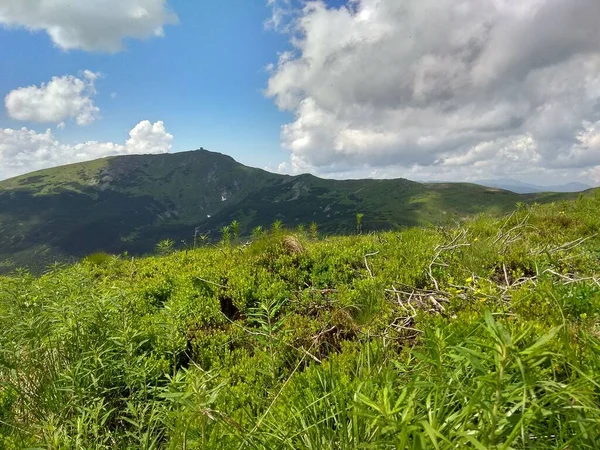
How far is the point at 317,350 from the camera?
174 inches

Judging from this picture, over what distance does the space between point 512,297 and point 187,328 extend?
464cm

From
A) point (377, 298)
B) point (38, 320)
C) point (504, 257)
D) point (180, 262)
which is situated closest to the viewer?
point (38, 320)

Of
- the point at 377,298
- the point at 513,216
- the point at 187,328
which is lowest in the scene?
the point at 187,328

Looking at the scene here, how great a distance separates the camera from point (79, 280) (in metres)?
5.64

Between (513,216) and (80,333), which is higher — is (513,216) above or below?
above

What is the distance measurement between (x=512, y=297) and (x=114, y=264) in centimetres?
1097

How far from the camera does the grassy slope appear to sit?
62.7 inches

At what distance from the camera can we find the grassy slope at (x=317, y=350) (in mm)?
1594

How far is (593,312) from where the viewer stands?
3916 millimetres

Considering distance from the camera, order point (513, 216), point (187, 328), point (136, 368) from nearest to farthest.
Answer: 1. point (136, 368)
2. point (187, 328)
3. point (513, 216)

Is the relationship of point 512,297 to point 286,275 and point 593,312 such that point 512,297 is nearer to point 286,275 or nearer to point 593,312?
point 593,312

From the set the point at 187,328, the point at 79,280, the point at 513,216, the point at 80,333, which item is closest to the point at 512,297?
the point at 187,328

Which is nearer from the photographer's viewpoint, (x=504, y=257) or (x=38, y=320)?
(x=38, y=320)

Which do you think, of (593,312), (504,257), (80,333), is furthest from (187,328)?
(504,257)
